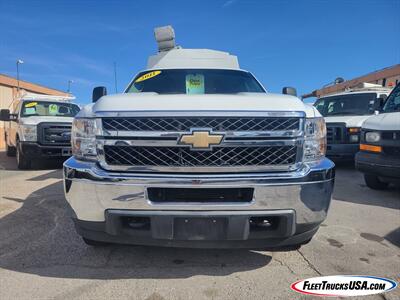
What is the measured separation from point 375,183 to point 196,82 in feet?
12.7

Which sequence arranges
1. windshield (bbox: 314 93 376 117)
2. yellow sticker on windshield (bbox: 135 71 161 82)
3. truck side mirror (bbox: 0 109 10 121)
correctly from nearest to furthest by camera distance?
yellow sticker on windshield (bbox: 135 71 161 82), windshield (bbox: 314 93 376 117), truck side mirror (bbox: 0 109 10 121)

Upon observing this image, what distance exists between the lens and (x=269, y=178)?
87.3 inches

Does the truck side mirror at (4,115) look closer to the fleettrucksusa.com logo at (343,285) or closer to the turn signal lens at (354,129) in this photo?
the fleettrucksusa.com logo at (343,285)

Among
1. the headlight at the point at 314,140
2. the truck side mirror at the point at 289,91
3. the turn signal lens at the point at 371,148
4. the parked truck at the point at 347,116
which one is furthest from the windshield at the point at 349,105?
the headlight at the point at 314,140

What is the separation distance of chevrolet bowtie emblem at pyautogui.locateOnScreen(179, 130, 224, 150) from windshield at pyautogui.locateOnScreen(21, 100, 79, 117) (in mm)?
7989

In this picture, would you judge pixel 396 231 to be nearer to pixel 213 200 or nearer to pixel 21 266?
pixel 213 200

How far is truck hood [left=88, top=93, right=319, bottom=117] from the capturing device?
225cm

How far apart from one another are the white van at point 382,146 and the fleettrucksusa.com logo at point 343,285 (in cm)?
270

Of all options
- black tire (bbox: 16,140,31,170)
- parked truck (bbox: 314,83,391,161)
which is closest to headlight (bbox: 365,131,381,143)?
parked truck (bbox: 314,83,391,161)

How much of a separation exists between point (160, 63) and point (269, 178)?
352cm

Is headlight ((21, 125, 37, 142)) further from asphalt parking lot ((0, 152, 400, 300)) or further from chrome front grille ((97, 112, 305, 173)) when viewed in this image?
chrome front grille ((97, 112, 305, 173))

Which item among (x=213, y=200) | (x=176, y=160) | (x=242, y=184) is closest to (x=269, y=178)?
(x=242, y=184)

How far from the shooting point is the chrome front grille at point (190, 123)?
2244mm

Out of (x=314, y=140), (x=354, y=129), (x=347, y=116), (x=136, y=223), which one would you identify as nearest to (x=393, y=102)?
(x=354, y=129)
